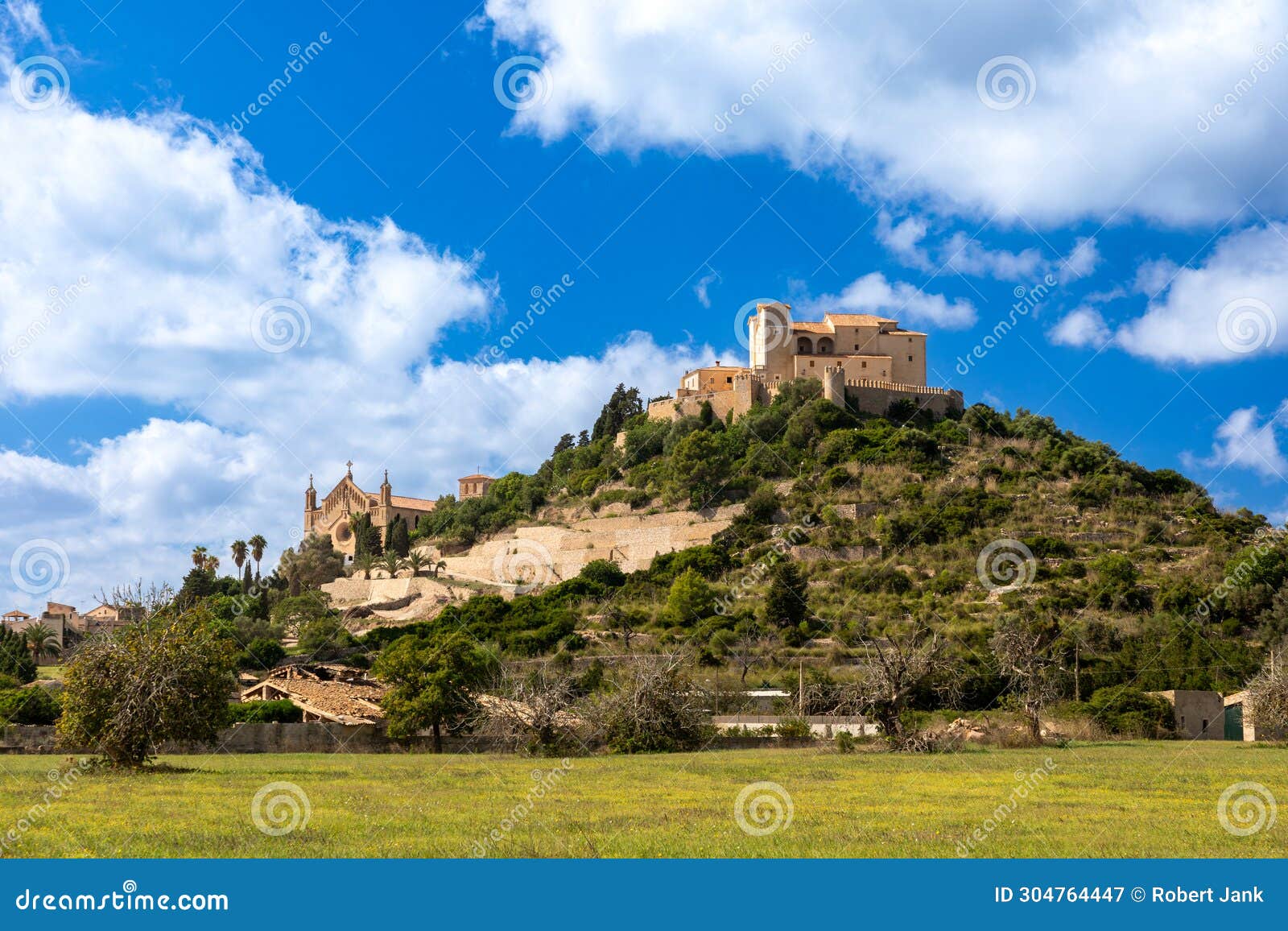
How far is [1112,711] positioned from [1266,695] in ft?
14.0

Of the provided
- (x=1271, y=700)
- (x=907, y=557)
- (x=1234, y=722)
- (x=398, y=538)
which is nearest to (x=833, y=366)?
(x=907, y=557)

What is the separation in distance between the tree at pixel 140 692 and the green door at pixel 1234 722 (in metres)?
30.7

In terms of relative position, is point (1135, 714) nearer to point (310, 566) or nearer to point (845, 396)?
point (845, 396)

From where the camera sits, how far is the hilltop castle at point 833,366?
266 ft

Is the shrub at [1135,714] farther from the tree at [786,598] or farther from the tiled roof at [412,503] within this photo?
the tiled roof at [412,503]

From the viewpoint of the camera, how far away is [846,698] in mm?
31906

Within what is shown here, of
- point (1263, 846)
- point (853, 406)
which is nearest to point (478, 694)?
point (1263, 846)

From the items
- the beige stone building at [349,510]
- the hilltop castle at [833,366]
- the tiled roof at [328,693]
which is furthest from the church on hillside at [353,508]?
the tiled roof at [328,693]

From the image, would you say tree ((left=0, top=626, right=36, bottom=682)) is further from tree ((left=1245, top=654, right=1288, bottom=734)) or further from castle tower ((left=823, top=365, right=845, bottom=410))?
castle tower ((left=823, top=365, right=845, bottom=410))

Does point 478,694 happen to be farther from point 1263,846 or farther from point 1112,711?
point 1263,846

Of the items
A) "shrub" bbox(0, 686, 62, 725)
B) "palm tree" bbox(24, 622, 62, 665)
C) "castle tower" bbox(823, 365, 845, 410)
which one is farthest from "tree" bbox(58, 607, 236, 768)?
"castle tower" bbox(823, 365, 845, 410)

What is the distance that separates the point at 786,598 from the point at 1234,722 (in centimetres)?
2094

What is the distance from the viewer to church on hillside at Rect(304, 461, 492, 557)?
102 meters

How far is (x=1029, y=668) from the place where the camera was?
3192cm
